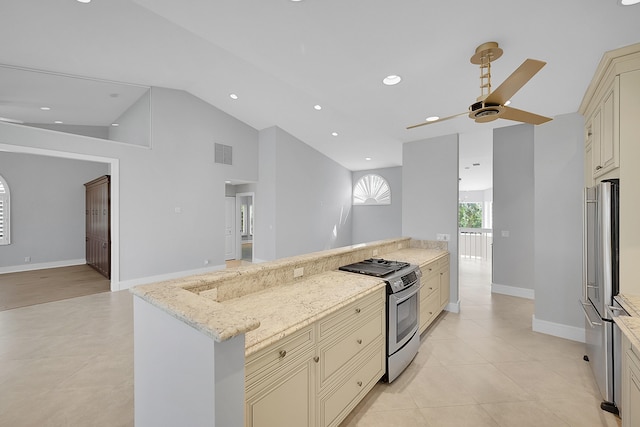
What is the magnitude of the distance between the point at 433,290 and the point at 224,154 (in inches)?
219

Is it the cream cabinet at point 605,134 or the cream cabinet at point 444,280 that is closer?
the cream cabinet at point 605,134

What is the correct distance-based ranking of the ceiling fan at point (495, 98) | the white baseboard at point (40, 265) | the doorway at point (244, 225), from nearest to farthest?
the ceiling fan at point (495, 98)
the white baseboard at point (40, 265)
the doorway at point (244, 225)

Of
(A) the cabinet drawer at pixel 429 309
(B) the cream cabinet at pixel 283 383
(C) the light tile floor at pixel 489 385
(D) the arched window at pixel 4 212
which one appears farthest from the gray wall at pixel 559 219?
(D) the arched window at pixel 4 212

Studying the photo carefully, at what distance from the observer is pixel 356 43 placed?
2234 millimetres

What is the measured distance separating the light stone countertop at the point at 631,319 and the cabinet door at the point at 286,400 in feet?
5.07

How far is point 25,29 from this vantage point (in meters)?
3.60

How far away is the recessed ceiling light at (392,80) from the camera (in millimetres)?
2693

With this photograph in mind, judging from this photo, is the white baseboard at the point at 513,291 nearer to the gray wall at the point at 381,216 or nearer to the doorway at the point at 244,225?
the gray wall at the point at 381,216

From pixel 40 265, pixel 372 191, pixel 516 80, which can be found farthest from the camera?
pixel 372 191

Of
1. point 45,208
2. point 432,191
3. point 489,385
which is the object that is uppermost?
point 432,191

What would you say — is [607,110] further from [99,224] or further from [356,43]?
[99,224]

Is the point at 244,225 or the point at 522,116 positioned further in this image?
the point at 244,225

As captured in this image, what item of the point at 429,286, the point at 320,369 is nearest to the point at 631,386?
the point at 320,369

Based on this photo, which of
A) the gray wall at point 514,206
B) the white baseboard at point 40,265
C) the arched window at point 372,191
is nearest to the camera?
the gray wall at point 514,206
